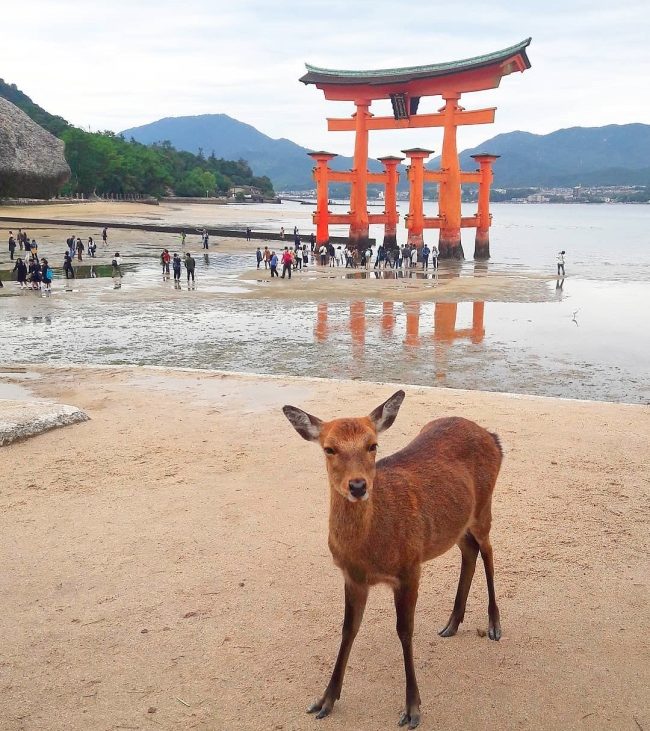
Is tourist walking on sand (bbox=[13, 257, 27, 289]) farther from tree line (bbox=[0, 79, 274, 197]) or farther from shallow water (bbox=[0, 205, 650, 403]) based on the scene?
tree line (bbox=[0, 79, 274, 197])

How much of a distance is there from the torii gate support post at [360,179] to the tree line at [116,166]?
24.0 meters

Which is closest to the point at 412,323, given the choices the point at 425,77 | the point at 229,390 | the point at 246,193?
the point at 229,390

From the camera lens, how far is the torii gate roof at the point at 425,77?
36031 millimetres

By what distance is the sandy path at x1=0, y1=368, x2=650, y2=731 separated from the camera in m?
3.88

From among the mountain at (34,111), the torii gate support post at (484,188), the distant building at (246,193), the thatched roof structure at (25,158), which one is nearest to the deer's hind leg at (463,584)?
the thatched roof structure at (25,158)

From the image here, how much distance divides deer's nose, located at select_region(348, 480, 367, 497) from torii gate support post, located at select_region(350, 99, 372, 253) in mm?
39728

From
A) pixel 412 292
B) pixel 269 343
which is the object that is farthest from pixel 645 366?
pixel 412 292

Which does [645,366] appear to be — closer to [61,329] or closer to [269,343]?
[269,343]

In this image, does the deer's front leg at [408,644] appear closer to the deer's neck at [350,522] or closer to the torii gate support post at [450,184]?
the deer's neck at [350,522]

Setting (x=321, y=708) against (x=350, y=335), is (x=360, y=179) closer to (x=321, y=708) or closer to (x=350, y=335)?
(x=350, y=335)

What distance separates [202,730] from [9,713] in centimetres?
106

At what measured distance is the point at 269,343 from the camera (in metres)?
16.9

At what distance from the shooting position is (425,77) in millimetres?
38625

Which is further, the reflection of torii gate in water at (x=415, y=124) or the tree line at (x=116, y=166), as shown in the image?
the tree line at (x=116, y=166)
